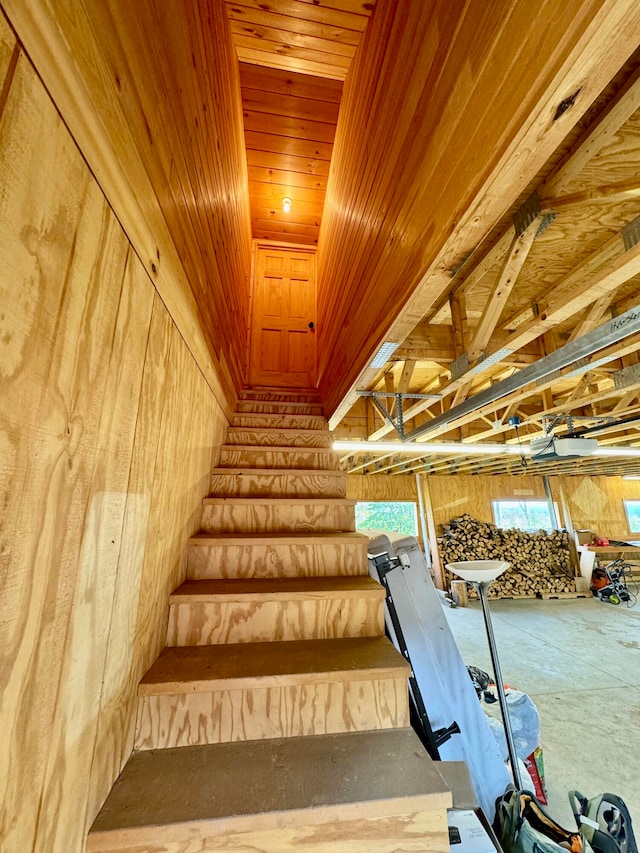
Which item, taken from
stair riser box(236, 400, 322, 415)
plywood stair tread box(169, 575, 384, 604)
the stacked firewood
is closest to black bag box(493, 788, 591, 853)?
plywood stair tread box(169, 575, 384, 604)

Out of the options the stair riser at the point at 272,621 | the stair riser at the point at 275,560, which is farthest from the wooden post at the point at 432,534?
the stair riser at the point at 272,621

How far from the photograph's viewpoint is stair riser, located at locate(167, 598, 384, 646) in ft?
4.25

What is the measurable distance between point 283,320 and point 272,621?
4076 mm

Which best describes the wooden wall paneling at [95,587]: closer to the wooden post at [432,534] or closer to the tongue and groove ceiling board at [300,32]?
the tongue and groove ceiling board at [300,32]

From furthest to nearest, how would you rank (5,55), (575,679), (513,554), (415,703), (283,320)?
(513,554) < (283,320) < (575,679) < (415,703) < (5,55)

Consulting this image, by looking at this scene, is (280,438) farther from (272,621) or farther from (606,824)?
(606,824)

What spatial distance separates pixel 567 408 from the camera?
369 centimetres

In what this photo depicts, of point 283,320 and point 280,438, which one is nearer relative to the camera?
point 280,438

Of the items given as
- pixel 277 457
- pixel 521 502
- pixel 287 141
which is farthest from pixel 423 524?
pixel 287 141

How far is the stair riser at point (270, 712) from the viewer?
3.42 ft

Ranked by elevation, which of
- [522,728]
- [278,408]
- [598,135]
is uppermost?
[598,135]

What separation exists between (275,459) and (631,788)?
3.25 meters

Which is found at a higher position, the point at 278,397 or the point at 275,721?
the point at 278,397

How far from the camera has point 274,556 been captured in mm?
1611
